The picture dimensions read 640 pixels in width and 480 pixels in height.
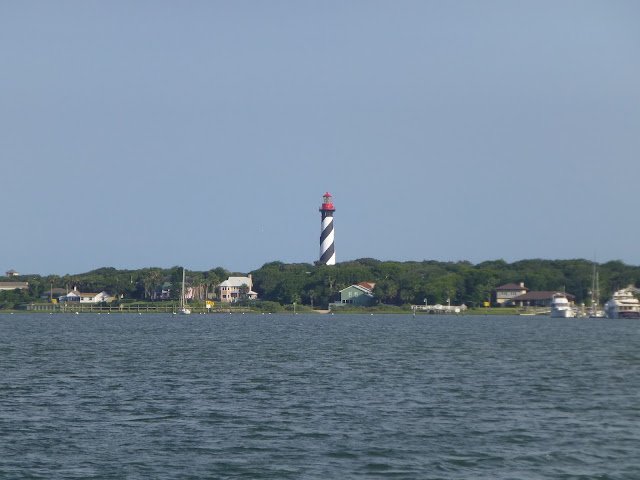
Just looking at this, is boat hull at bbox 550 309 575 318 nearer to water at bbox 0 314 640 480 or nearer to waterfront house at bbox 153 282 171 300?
water at bbox 0 314 640 480

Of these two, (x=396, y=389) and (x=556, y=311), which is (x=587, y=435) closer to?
(x=396, y=389)

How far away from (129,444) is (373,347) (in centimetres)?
3983

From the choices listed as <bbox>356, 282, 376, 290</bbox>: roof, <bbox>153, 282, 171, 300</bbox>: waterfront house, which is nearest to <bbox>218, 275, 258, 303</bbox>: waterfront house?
<bbox>153, 282, 171, 300</bbox>: waterfront house

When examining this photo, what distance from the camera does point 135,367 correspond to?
44.9m

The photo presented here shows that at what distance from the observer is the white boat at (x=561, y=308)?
120062mm

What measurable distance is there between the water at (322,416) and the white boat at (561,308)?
70542mm

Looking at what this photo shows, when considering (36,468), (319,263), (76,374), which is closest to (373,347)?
(76,374)

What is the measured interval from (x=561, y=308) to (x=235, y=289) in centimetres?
9081

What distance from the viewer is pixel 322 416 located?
91.4 feet

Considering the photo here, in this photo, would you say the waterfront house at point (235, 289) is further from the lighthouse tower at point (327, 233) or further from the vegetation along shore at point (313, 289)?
the lighthouse tower at point (327, 233)

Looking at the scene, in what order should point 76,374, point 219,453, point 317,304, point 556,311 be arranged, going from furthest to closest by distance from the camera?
point 317,304
point 556,311
point 76,374
point 219,453

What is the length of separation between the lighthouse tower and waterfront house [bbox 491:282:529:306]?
182 ft

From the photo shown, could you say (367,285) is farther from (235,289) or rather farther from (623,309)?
(623,309)

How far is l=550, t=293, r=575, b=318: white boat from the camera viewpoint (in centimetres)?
12006
